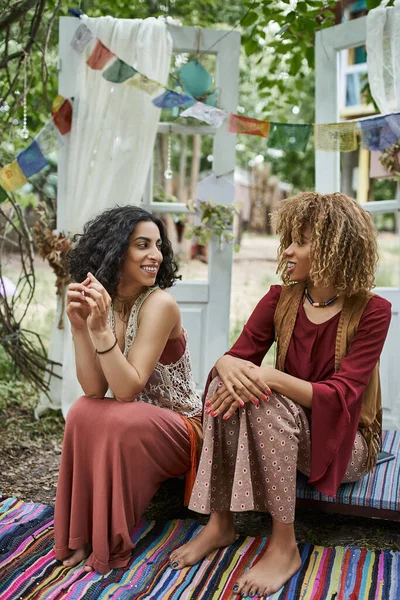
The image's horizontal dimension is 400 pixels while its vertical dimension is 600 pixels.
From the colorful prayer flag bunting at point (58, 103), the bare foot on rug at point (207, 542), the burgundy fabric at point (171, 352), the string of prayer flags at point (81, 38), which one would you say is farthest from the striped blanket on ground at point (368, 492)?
the string of prayer flags at point (81, 38)

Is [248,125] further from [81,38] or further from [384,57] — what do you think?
[81,38]

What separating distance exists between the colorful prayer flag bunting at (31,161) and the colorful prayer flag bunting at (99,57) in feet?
1.57

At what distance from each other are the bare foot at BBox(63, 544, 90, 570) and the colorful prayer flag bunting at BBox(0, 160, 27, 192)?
179 centimetres

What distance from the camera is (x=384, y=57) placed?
9.86 feet

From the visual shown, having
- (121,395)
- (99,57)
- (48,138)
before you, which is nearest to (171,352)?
(121,395)

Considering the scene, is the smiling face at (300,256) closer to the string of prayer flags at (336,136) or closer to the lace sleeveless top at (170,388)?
the lace sleeveless top at (170,388)

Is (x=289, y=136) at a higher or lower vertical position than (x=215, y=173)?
higher

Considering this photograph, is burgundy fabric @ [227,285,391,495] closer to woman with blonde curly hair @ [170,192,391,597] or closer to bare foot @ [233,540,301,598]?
woman with blonde curly hair @ [170,192,391,597]

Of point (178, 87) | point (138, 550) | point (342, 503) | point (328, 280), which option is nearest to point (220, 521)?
point (138, 550)

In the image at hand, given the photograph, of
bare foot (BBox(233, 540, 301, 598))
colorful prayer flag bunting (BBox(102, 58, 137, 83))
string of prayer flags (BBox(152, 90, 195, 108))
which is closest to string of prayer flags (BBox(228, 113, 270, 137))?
string of prayer flags (BBox(152, 90, 195, 108))

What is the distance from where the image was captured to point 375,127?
281 cm

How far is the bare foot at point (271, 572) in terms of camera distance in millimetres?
1885

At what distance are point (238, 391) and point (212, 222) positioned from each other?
1515mm

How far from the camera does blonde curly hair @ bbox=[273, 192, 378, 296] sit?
206cm
